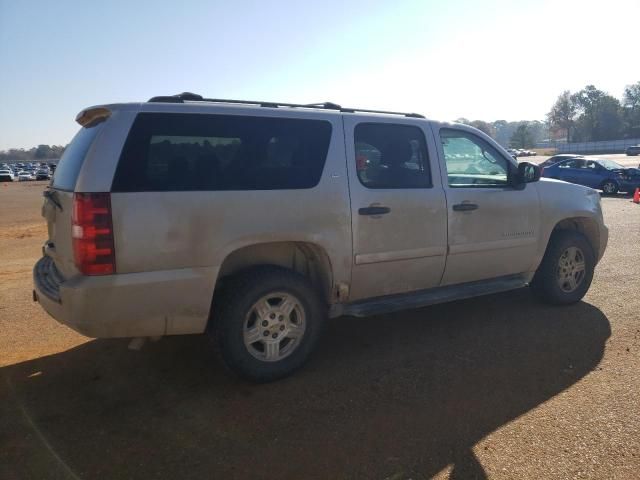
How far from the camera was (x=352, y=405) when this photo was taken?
335 cm

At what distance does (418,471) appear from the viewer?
266 centimetres

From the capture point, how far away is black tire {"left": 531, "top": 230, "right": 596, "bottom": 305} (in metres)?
5.24

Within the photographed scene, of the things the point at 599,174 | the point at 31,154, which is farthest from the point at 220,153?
the point at 31,154

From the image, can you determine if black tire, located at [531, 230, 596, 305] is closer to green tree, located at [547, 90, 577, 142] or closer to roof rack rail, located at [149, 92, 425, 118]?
roof rack rail, located at [149, 92, 425, 118]

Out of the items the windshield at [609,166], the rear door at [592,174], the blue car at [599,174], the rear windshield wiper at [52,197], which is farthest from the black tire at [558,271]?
the windshield at [609,166]

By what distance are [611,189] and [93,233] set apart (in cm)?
2211

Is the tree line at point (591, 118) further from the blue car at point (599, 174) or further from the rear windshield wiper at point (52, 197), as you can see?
the rear windshield wiper at point (52, 197)

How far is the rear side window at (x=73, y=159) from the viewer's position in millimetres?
3260

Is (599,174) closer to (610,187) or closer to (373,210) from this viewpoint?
(610,187)

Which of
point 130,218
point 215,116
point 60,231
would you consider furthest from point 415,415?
point 60,231

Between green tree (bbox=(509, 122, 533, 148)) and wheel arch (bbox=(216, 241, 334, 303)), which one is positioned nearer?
wheel arch (bbox=(216, 241, 334, 303))

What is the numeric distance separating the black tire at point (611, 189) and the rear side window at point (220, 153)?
20359 millimetres

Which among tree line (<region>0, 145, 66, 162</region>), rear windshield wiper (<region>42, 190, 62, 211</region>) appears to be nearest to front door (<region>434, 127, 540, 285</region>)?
rear windshield wiper (<region>42, 190, 62, 211</region>)

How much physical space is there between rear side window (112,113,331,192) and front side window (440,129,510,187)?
1.34 metres
